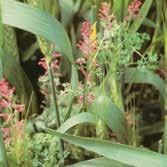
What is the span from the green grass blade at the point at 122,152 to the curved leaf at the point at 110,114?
0.12 m

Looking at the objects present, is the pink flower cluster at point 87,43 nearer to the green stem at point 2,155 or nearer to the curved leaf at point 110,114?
the curved leaf at point 110,114

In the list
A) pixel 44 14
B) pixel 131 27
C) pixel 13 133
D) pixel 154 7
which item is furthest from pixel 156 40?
pixel 13 133

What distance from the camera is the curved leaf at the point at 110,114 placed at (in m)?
0.89

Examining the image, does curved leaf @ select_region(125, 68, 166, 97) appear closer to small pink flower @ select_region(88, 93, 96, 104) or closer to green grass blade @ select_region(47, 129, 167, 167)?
small pink flower @ select_region(88, 93, 96, 104)

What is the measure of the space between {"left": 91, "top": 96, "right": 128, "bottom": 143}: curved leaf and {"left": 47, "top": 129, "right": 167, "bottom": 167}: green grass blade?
0.40 feet

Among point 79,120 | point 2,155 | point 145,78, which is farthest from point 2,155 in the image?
point 145,78

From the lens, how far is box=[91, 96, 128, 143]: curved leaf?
0.89m

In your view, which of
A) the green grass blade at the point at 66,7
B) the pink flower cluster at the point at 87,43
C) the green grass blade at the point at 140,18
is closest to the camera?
the pink flower cluster at the point at 87,43

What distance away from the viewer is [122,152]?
775 millimetres

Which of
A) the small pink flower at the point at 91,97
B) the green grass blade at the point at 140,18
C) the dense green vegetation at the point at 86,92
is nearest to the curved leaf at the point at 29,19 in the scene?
the dense green vegetation at the point at 86,92

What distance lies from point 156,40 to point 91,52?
0.98 feet

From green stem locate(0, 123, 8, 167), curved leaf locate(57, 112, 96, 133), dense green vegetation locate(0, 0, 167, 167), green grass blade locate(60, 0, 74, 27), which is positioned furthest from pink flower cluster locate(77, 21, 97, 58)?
green grass blade locate(60, 0, 74, 27)

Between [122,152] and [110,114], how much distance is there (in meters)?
0.14

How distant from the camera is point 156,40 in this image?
3.73 feet
